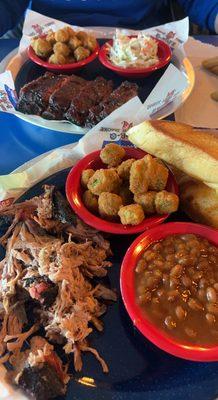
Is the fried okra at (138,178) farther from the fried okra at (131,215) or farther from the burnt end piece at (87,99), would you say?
the burnt end piece at (87,99)

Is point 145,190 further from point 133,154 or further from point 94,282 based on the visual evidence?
point 94,282

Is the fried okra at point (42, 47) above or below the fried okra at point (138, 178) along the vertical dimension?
above

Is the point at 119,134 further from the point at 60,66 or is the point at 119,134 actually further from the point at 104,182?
the point at 60,66

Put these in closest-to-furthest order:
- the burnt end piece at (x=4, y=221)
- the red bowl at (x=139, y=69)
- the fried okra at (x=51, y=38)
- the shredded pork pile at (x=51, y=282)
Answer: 1. the shredded pork pile at (x=51, y=282)
2. the burnt end piece at (x=4, y=221)
3. the red bowl at (x=139, y=69)
4. the fried okra at (x=51, y=38)

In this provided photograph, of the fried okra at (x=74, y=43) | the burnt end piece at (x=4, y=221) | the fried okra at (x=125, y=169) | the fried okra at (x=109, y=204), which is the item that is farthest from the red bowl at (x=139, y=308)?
the fried okra at (x=74, y=43)

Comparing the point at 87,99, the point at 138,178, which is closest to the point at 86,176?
the point at 138,178

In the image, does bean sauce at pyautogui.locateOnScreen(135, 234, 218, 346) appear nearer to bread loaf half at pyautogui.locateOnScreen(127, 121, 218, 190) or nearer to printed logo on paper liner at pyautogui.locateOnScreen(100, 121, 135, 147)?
bread loaf half at pyautogui.locateOnScreen(127, 121, 218, 190)
